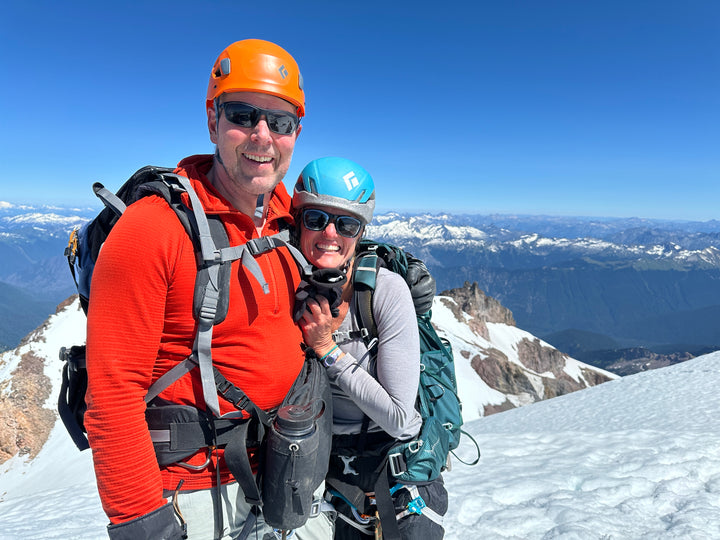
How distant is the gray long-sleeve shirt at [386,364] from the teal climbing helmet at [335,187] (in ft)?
2.80

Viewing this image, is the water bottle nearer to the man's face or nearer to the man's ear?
the man's face

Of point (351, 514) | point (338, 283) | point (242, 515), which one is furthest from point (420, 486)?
point (338, 283)

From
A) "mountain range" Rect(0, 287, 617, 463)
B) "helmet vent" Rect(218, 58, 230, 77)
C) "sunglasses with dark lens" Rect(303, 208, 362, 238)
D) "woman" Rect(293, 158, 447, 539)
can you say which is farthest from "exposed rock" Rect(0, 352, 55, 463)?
"helmet vent" Rect(218, 58, 230, 77)

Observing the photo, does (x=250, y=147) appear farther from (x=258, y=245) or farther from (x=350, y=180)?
(x=350, y=180)

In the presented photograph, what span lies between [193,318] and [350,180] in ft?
7.81

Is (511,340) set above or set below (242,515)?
below

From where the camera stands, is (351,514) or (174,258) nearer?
(174,258)

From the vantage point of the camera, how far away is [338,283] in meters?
4.12

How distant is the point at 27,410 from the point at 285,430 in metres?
59.3

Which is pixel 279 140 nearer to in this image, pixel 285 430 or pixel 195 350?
pixel 195 350

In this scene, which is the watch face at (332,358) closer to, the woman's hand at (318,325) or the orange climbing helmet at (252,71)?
the woman's hand at (318,325)

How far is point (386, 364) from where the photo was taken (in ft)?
13.8

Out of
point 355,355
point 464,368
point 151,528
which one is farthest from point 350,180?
point 464,368

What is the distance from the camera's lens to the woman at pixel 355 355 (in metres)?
4.14
